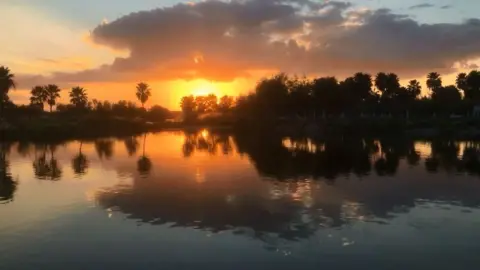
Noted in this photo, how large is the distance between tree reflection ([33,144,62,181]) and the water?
0.24 meters

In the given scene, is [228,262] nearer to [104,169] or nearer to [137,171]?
[137,171]

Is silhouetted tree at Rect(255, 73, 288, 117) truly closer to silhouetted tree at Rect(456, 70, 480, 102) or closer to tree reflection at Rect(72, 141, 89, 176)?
silhouetted tree at Rect(456, 70, 480, 102)

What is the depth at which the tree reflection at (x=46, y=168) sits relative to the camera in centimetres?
3572

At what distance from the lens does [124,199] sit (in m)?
25.8

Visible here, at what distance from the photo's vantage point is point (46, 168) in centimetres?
4106

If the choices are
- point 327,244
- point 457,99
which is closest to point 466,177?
point 327,244

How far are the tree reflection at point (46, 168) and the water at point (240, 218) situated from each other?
0.24 meters

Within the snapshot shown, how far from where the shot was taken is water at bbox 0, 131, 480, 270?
16.1 meters

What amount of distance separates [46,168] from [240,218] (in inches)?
1026

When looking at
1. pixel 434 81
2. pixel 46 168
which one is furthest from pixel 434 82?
pixel 46 168

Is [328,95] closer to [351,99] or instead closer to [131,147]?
[351,99]

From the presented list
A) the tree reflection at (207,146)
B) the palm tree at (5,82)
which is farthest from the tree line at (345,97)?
the tree reflection at (207,146)

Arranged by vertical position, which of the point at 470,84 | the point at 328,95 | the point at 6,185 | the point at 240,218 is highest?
the point at 470,84

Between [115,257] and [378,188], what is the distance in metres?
18.8
